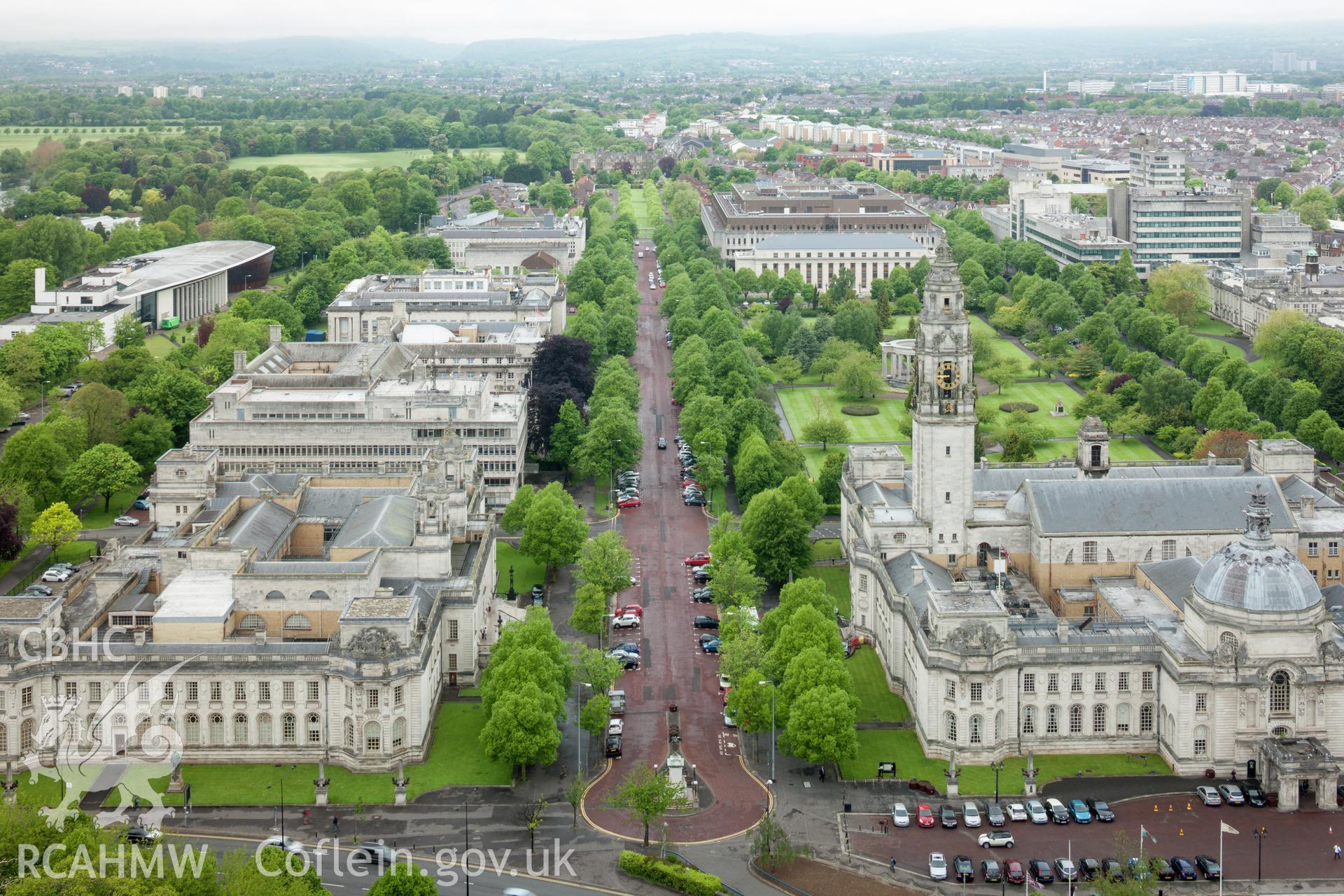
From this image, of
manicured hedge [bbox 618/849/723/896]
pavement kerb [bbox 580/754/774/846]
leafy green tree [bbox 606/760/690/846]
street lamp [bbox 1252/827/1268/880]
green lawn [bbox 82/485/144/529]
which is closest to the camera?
manicured hedge [bbox 618/849/723/896]

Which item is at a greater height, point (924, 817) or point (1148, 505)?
point (1148, 505)

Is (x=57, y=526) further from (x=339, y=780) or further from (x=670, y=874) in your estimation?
(x=670, y=874)

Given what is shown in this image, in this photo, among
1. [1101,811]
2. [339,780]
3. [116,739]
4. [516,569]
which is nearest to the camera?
[1101,811]

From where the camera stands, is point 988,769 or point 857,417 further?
point 857,417

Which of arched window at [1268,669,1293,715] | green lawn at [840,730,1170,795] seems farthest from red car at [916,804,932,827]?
arched window at [1268,669,1293,715]

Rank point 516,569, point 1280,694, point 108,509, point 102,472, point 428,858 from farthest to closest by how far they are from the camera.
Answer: point 108,509 → point 102,472 → point 516,569 → point 1280,694 → point 428,858

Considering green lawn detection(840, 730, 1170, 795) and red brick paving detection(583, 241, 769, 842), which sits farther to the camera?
green lawn detection(840, 730, 1170, 795)

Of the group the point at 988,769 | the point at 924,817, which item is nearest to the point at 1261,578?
the point at 988,769

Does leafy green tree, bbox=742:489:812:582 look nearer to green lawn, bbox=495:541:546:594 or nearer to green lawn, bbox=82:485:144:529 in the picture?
green lawn, bbox=495:541:546:594
